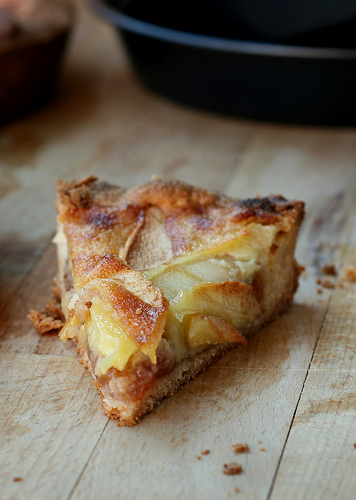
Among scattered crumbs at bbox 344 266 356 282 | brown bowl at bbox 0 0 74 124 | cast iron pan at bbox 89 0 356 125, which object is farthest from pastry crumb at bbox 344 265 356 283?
brown bowl at bbox 0 0 74 124

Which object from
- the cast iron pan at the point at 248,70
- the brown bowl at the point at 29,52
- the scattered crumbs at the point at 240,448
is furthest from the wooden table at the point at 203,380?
the brown bowl at the point at 29,52

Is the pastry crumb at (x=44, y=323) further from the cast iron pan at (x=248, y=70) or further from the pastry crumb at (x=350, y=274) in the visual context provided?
the cast iron pan at (x=248, y=70)

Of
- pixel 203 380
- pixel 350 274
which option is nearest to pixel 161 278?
pixel 203 380

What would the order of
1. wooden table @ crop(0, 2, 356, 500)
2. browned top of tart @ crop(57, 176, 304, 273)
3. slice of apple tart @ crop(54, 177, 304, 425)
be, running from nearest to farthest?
wooden table @ crop(0, 2, 356, 500) < slice of apple tart @ crop(54, 177, 304, 425) < browned top of tart @ crop(57, 176, 304, 273)

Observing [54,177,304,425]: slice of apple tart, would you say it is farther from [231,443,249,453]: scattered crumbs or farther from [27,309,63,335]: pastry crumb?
[231,443,249,453]: scattered crumbs

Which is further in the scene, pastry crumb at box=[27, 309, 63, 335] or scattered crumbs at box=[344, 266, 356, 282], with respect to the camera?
scattered crumbs at box=[344, 266, 356, 282]

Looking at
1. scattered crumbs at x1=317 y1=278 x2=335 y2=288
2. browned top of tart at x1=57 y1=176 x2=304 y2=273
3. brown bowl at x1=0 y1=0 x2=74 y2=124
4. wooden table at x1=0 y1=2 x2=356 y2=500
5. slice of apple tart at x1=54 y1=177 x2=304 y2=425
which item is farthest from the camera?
brown bowl at x1=0 y1=0 x2=74 y2=124

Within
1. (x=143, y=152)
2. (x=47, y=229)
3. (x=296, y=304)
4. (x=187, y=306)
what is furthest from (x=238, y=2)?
(x=187, y=306)

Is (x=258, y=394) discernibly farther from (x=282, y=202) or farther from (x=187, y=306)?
(x=282, y=202)
